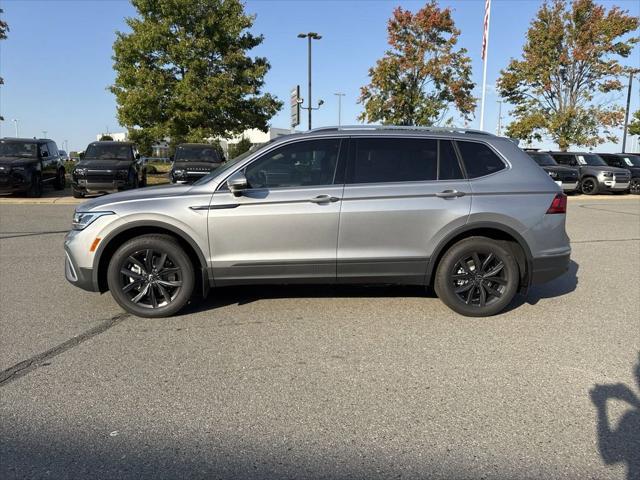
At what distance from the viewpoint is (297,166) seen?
4766mm

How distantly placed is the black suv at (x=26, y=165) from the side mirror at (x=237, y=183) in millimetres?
13611

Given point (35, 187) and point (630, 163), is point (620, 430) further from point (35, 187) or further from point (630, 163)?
point (630, 163)

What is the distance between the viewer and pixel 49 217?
12.1 metres

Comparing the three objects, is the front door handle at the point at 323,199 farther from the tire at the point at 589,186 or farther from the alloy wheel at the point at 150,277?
the tire at the point at 589,186

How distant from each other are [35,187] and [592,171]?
2098 cm

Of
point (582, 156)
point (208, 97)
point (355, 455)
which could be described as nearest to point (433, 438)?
point (355, 455)

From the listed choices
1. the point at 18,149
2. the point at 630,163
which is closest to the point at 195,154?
the point at 18,149

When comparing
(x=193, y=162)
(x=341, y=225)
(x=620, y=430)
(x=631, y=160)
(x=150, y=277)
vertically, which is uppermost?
(x=631, y=160)

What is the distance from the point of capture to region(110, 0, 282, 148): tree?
20609mm

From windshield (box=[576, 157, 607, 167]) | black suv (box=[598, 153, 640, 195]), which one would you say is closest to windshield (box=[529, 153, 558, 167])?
windshield (box=[576, 157, 607, 167])

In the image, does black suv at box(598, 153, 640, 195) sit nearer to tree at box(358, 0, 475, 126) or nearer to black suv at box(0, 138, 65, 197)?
tree at box(358, 0, 475, 126)

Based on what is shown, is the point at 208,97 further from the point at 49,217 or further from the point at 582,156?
the point at 582,156

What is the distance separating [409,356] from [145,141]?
2230cm

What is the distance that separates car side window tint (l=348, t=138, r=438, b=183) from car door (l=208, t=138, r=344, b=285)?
230 millimetres
